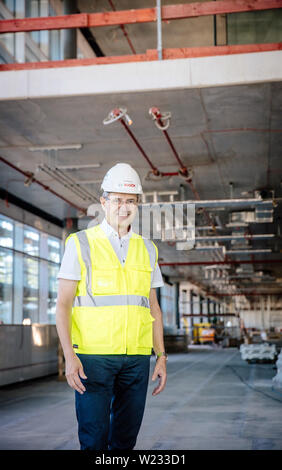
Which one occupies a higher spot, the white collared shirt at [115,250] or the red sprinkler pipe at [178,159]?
the red sprinkler pipe at [178,159]

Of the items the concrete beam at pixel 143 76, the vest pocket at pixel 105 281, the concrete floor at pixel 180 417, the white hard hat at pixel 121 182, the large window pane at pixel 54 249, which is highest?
the concrete beam at pixel 143 76

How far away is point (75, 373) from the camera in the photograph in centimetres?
278

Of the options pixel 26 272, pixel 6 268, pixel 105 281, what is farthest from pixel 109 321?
pixel 26 272

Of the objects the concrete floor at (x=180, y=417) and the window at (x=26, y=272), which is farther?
the window at (x=26, y=272)

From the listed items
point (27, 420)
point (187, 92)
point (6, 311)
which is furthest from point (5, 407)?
point (187, 92)

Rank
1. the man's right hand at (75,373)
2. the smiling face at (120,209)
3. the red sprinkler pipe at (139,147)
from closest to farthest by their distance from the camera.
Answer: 1. the man's right hand at (75,373)
2. the smiling face at (120,209)
3. the red sprinkler pipe at (139,147)

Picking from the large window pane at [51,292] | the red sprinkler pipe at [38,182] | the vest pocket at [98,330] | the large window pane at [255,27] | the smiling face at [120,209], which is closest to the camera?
the vest pocket at [98,330]

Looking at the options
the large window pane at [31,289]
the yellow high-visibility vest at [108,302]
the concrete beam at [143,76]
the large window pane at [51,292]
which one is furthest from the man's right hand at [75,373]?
the large window pane at [51,292]

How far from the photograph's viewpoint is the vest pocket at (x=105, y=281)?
117 inches

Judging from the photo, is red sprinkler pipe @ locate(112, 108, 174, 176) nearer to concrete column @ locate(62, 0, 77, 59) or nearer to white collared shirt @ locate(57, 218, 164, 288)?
concrete column @ locate(62, 0, 77, 59)

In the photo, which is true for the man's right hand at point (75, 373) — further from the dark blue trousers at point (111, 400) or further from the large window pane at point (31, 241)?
the large window pane at point (31, 241)

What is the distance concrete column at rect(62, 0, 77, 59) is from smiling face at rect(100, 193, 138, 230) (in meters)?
12.1

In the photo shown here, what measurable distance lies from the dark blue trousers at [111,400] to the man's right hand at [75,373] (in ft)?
0.24

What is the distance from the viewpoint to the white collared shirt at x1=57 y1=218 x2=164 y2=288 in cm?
296
